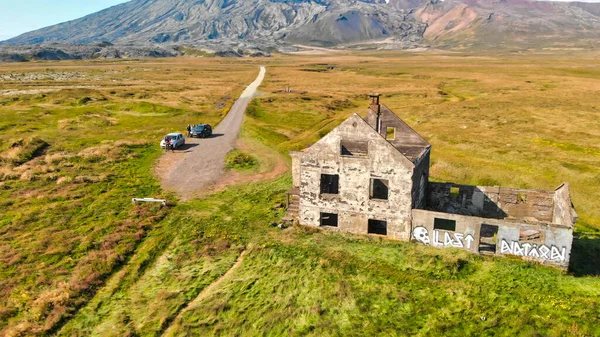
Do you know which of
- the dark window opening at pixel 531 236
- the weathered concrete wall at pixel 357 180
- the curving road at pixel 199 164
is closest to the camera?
the dark window opening at pixel 531 236

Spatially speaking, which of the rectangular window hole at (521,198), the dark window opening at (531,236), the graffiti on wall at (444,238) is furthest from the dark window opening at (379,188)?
the dark window opening at (531,236)

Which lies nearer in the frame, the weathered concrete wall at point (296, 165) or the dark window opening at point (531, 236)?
the dark window opening at point (531, 236)

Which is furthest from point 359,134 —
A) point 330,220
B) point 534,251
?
point 534,251

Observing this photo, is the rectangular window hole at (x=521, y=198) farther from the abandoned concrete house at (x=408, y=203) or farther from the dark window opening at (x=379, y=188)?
the dark window opening at (x=379, y=188)

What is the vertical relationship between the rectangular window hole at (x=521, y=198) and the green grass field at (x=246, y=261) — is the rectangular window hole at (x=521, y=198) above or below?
above

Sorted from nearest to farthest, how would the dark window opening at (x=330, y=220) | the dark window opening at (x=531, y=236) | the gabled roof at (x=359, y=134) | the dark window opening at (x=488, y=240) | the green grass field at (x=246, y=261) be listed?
1. the green grass field at (x=246, y=261)
2. the dark window opening at (x=531, y=236)
3. the dark window opening at (x=488, y=240)
4. the gabled roof at (x=359, y=134)
5. the dark window opening at (x=330, y=220)

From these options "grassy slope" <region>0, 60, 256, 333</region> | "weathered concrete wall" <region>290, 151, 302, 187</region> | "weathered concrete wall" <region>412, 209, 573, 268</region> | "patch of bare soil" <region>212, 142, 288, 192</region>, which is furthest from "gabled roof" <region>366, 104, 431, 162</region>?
"grassy slope" <region>0, 60, 256, 333</region>

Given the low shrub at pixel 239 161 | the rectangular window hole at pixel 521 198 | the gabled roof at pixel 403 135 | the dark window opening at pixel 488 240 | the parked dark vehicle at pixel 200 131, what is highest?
the gabled roof at pixel 403 135

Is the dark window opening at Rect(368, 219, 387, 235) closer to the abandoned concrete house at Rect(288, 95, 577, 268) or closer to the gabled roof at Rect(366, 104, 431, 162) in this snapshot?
the abandoned concrete house at Rect(288, 95, 577, 268)
